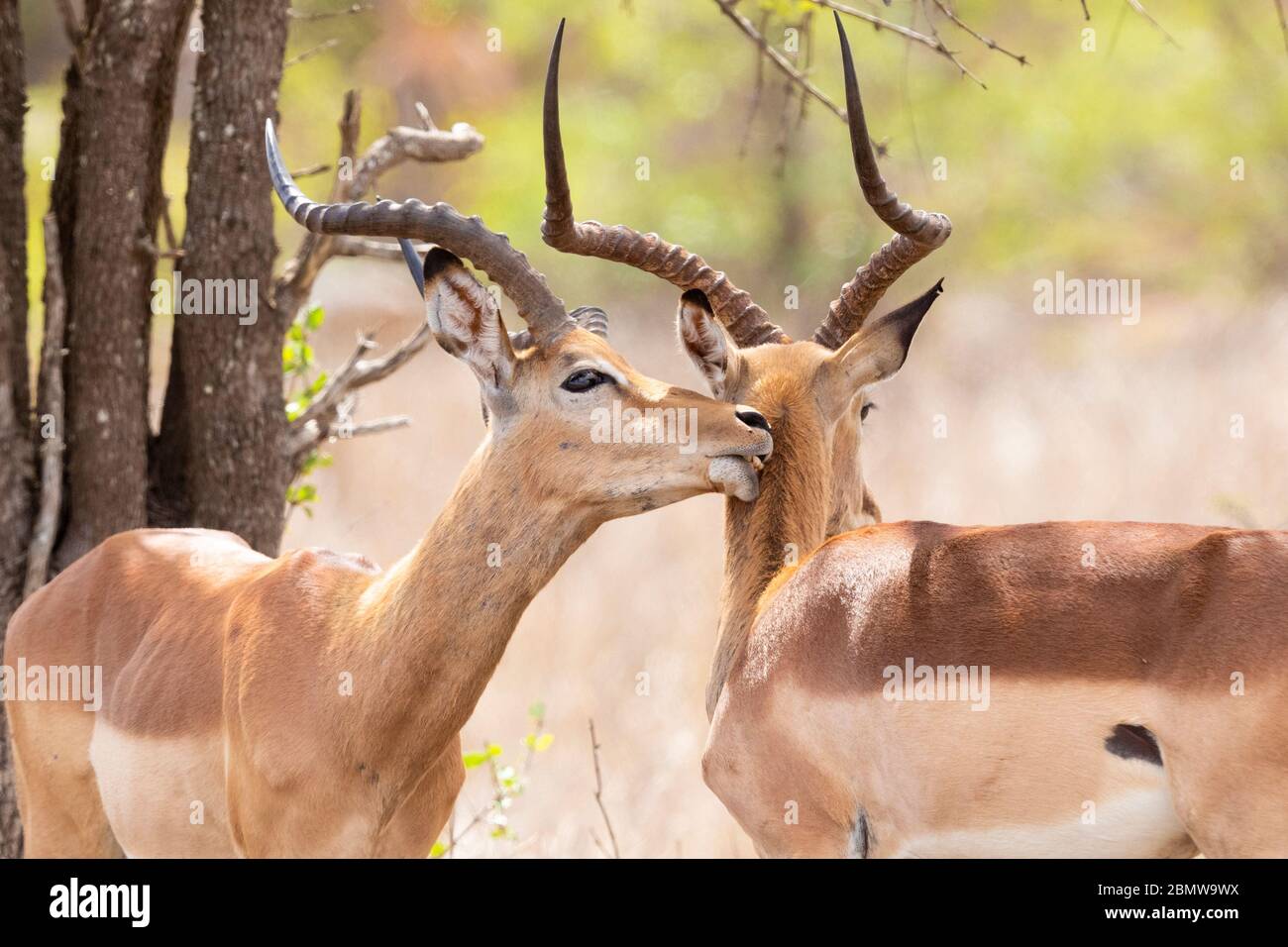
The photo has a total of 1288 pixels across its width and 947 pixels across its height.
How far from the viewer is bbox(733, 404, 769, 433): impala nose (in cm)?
424

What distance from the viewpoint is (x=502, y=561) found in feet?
14.1

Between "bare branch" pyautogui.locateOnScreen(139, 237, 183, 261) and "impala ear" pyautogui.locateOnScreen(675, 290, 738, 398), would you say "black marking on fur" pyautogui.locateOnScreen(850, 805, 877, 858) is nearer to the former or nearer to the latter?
"impala ear" pyautogui.locateOnScreen(675, 290, 738, 398)

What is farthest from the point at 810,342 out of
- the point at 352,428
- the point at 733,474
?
the point at 352,428

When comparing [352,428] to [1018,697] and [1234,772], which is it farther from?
[1234,772]

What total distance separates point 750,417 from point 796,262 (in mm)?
20126

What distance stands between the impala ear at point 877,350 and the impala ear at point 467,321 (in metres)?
1.09

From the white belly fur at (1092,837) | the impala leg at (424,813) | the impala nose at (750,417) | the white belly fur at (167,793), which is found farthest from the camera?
the white belly fur at (167,793)

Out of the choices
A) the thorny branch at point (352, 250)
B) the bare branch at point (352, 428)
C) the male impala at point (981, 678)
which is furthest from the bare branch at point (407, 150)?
the male impala at point (981, 678)

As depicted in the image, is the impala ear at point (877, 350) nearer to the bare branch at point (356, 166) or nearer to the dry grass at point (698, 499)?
the bare branch at point (356, 166)

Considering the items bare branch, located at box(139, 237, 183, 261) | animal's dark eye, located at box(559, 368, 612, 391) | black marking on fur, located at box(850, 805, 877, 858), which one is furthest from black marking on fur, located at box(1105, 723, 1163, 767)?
bare branch, located at box(139, 237, 183, 261)

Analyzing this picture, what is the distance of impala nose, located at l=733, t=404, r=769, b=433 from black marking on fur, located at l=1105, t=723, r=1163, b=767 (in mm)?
1194

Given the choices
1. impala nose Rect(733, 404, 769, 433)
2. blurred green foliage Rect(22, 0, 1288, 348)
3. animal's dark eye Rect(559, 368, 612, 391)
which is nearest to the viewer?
impala nose Rect(733, 404, 769, 433)

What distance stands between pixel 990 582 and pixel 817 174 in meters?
20.6

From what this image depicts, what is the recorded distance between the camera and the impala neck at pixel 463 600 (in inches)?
169
